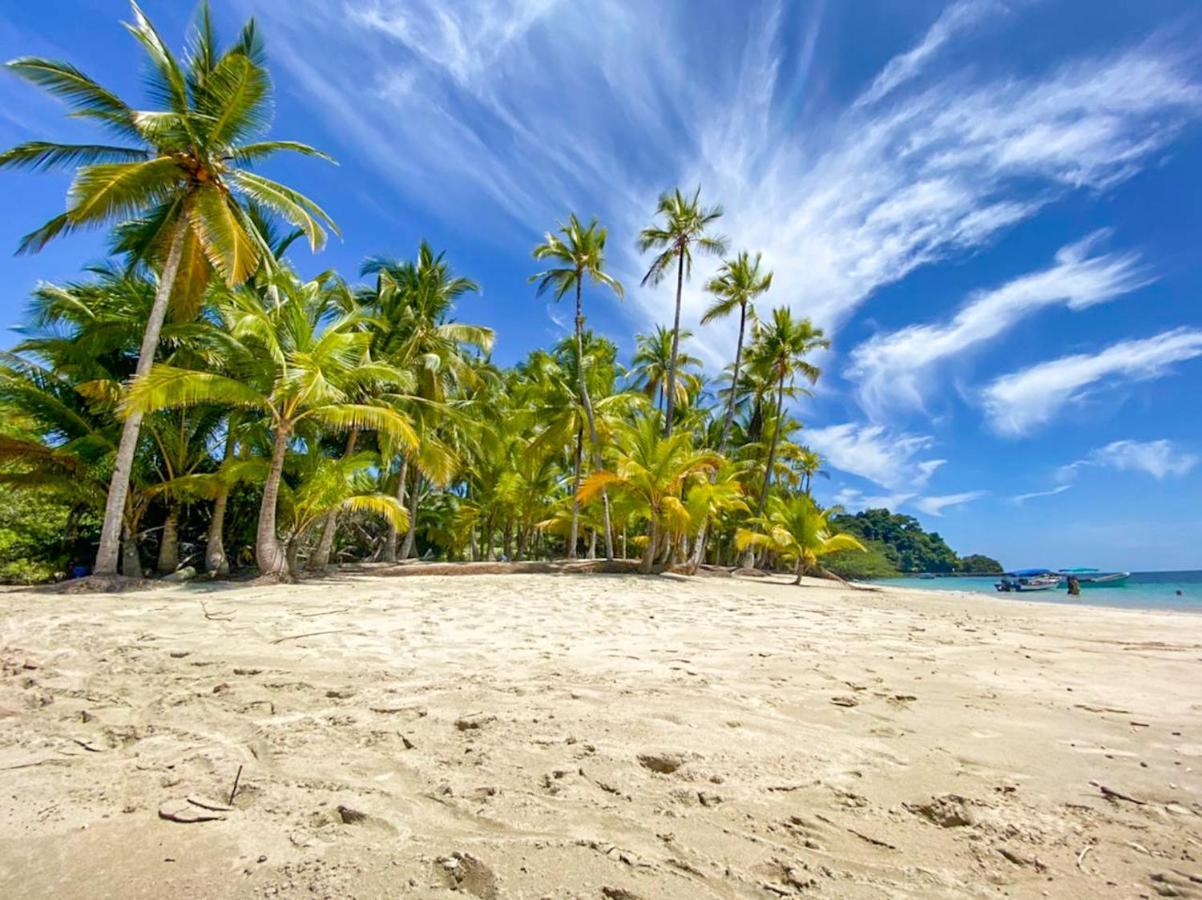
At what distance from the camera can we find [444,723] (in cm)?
284

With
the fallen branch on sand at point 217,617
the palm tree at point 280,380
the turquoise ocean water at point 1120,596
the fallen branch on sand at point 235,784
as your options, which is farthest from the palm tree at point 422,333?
the turquoise ocean water at point 1120,596

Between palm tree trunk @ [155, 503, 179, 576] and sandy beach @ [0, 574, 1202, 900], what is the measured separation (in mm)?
7999

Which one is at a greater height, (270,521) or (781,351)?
(781,351)

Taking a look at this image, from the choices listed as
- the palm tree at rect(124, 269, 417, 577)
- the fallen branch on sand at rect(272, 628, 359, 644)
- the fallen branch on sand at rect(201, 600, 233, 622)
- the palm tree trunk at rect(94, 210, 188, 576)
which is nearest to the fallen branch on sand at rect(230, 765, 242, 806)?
the fallen branch on sand at rect(272, 628, 359, 644)

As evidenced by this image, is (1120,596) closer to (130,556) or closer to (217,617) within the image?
(217,617)

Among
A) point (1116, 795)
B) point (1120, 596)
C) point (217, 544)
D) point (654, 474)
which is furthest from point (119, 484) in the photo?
point (1120, 596)

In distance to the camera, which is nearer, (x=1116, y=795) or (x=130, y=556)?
(x=1116, y=795)

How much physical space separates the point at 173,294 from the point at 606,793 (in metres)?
14.3

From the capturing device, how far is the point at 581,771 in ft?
7.67

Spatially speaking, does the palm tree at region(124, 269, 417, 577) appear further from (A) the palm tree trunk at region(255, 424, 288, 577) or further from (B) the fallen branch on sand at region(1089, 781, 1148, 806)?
(B) the fallen branch on sand at region(1089, 781, 1148, 806)

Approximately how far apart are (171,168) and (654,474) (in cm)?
1213

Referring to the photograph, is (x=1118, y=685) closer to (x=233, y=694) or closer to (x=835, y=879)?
(x=835, y=879)

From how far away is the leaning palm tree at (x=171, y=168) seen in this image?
946 cm

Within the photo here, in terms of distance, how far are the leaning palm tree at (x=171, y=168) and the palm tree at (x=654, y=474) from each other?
915 cm
